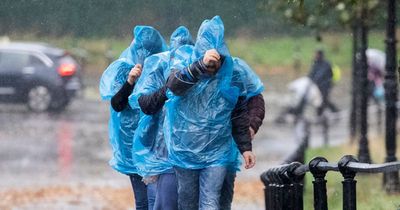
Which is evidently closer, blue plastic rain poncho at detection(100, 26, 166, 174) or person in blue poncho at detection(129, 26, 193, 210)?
person in blue poncho at detection(129, 26, 193, 210)

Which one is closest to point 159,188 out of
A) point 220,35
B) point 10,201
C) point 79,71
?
point 220,35

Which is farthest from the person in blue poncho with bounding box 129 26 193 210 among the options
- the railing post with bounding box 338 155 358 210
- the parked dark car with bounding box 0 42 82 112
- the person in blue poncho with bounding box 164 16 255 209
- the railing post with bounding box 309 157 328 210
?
the parked dark car with bounding box 0 42 82 112

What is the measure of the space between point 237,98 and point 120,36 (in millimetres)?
13744

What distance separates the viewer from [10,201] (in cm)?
1582

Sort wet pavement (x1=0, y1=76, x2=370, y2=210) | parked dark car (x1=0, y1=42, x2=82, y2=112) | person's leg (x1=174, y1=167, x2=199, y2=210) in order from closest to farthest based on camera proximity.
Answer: person's leg (x1=174, y1=167, x2=199, y2=210), wet pavement (x1=0, y1=76, x2=370, y2=210), parked dark car (x1=0, y1=42, x2=82, y2=112)

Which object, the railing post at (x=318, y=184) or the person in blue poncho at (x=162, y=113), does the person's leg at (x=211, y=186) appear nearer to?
the person in blue poncho at (x=162, y=113)

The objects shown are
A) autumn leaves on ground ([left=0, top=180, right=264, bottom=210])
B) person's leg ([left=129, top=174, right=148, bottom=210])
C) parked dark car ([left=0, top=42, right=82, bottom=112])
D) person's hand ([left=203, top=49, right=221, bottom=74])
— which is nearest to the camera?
person's hand ([left=203, top=49, right=221, bottom=74])

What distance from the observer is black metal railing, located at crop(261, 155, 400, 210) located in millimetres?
7371

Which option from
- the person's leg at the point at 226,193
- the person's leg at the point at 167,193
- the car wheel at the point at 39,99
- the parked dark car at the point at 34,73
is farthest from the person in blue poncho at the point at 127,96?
the car wheel at the point at 39,99

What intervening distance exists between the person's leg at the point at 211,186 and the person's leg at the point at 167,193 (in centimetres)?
32

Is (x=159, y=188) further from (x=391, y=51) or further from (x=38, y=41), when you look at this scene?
(x=38, y=41)

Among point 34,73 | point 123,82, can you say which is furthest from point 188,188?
point 34,73

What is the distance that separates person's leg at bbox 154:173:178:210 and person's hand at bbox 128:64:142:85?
75 cm

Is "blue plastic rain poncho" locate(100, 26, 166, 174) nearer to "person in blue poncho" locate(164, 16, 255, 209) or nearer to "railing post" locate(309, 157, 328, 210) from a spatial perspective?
"person in blue poncho" locate(164, 16, 255, 209)
